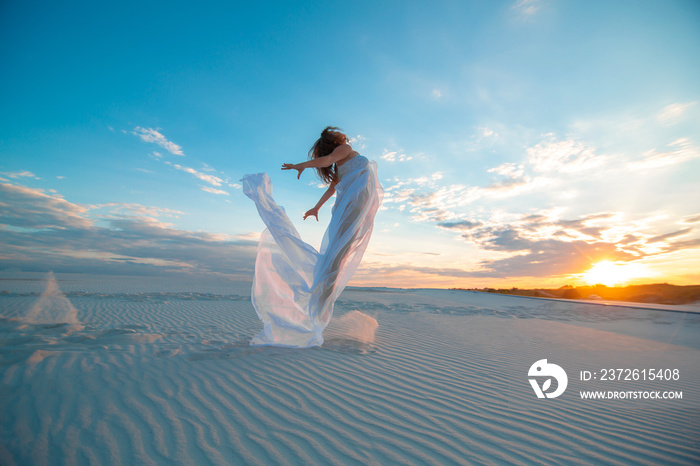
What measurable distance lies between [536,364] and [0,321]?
809cm

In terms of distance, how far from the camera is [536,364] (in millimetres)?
4027

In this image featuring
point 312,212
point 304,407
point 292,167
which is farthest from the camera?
point 312,212

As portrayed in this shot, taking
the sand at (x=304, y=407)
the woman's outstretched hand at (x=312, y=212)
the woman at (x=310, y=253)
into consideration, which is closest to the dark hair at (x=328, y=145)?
the woman at (x=310, y=253)

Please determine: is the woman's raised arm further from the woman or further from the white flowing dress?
the white flowing dress

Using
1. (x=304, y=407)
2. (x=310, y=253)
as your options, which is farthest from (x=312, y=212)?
(x=304, y=407)

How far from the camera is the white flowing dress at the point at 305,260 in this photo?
12.0 feet

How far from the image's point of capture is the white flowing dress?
3.66 metres

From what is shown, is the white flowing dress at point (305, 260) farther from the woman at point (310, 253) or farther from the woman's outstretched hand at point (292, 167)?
the woman's outstretched hand at point (292, 167)

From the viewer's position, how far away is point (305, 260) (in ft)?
12.6

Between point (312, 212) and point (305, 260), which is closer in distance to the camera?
point (305, 260)

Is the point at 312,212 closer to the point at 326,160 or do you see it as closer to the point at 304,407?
the point at 326,160

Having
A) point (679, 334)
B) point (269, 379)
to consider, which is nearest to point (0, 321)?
point (269, 379)

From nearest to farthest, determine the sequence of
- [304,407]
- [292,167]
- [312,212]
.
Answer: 1. [304,407]
2. [292,167]
3. [312,212]

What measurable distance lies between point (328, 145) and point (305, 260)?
5.04 feet
